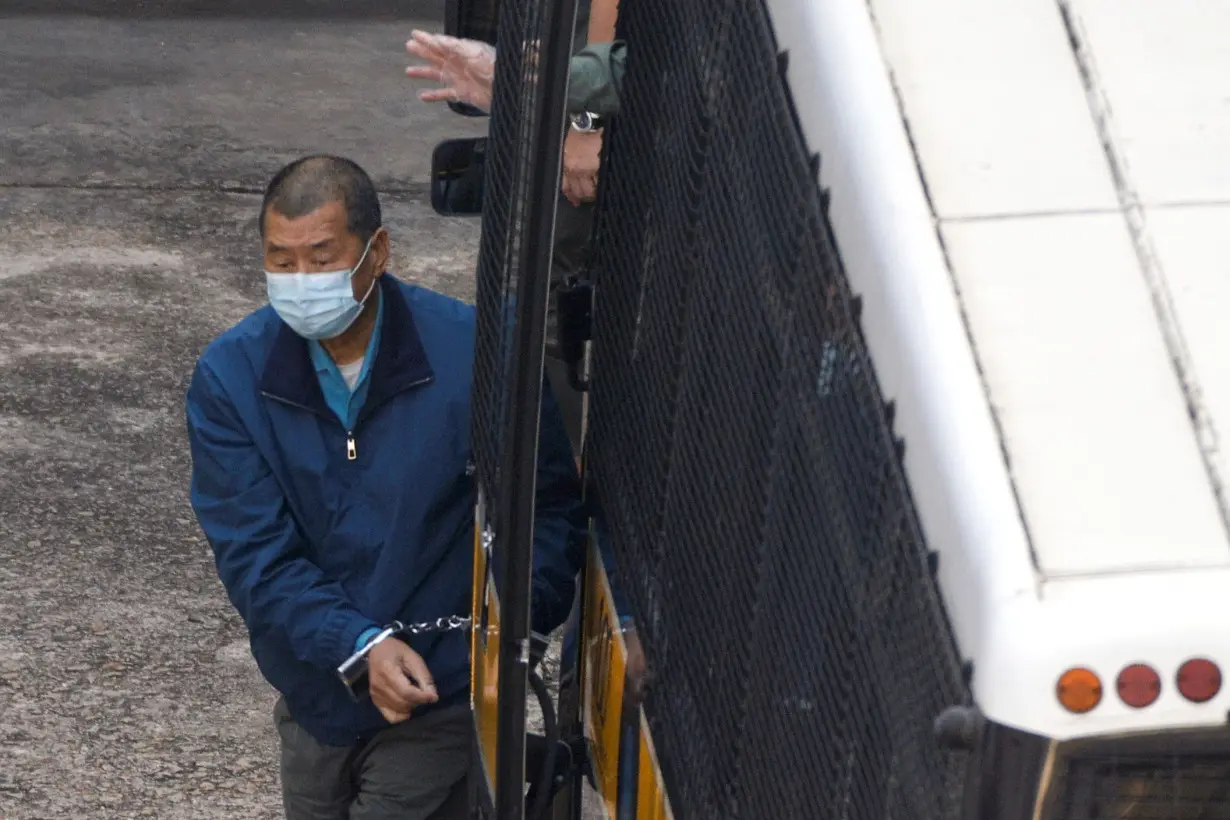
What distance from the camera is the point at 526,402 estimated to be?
8.99 ft

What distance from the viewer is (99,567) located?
20.2 feet

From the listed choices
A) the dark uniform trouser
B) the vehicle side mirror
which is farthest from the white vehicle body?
the vehicle side mirror

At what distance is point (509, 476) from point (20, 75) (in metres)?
9.34

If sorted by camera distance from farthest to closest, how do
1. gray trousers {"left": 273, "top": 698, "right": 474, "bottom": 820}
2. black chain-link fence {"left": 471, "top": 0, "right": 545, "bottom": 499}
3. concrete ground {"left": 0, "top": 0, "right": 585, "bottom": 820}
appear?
concrete ground {"left": 0, "top": 0, "right": 585, "bottom": 820}
gray trousers {"left": 273, "top": 698, "right": 474, "bottom": 820}
black chain-link fence {"left": 471, "top": 0, "right": 545, "bottom": 499}

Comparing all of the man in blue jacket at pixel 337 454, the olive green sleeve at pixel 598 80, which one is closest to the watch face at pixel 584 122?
the olive green sleeve at pixel 598 80

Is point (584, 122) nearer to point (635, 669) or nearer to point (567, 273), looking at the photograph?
point (567, 273)

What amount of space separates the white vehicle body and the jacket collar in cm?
176

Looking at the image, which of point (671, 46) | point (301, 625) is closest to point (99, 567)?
point (301, 625)

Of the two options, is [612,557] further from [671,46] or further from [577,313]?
[671,46]

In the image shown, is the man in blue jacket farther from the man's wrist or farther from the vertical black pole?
the vertical black pole

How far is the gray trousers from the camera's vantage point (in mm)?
3766

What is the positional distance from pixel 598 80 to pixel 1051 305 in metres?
1.45

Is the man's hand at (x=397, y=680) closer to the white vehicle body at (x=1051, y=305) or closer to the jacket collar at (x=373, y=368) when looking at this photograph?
the jacket collar at (x=373, y=368)

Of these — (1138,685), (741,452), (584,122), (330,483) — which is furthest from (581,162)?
(1138,685)
